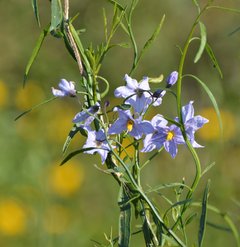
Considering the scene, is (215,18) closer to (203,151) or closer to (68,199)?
(203,151)

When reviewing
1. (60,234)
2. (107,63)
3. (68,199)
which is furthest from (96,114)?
(107,63)

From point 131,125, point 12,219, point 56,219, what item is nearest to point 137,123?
point 131,125

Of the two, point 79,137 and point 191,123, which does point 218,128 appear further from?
point 191,123

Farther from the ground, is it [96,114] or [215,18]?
[96,114]

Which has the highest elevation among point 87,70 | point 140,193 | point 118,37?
point 87,70

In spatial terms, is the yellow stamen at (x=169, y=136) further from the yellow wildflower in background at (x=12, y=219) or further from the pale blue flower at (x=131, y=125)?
the yellow wildflower in background at (x=12, y=219)

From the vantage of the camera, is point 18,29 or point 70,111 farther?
point 18,29
